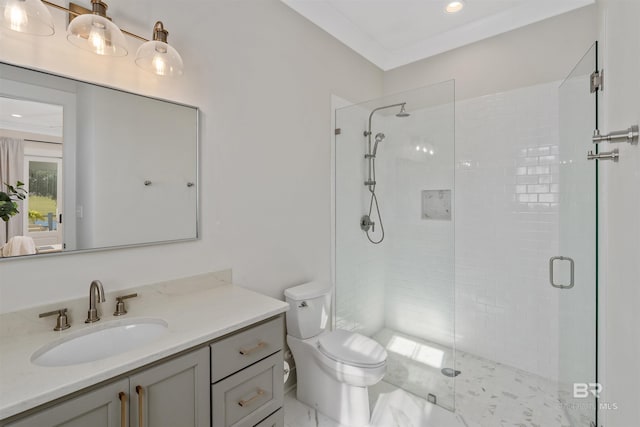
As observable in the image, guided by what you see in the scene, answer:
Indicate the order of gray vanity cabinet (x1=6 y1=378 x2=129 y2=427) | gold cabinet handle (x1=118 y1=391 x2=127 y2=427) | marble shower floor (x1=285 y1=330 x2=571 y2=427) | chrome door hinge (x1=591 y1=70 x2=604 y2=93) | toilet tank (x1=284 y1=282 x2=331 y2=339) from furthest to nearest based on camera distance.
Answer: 1. toilet tank (x1=284 y1=282 x2=331 y2=339)
2. marble shower floor (x1=285 y1=330 x2=571 y2=427)
3. chrome door hinge (x1=591 y1=70 x2=604 y2=93)
4. gold cabinet handle (x1=118 y1=391 x2=127 y2=427)
5. gray vanity cabinet (x1=6 y1=378 x2=129 y2=427)

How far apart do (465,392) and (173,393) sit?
2.08 metres

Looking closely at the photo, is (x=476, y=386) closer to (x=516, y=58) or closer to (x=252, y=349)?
(x=252, y=349)

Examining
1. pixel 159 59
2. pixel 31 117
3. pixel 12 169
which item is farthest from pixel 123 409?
pixel 159 59

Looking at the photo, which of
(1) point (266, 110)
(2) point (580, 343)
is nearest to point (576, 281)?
(2) point (580, 343)

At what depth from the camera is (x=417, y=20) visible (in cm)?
260

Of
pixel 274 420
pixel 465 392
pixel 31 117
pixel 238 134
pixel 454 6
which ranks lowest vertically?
pixel 465 392

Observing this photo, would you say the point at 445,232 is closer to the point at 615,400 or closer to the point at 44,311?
the point at 615,400

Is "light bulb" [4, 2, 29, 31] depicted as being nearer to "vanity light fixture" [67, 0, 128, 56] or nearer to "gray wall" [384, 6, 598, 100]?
"vanity light fixture" [67, 0, 128, 56]

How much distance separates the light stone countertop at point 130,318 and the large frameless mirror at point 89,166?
0.26 meters

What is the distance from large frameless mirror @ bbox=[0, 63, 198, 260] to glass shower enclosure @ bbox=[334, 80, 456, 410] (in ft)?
4.56

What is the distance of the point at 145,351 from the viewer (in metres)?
1.01

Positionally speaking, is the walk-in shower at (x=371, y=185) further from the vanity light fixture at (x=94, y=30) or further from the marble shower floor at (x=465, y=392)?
the vanity light fixture at (x=94, y=30)

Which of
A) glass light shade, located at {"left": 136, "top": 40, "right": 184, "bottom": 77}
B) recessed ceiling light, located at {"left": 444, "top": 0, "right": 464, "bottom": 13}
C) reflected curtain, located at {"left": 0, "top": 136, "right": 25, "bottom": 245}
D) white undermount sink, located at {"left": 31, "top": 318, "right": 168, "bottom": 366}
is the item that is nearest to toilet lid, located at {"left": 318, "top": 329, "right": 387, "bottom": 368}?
white undermount sink, located at {"left": 31, "top": 318, "right": 168, "bottom": 366}

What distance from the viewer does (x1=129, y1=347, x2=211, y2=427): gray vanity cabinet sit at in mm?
987
